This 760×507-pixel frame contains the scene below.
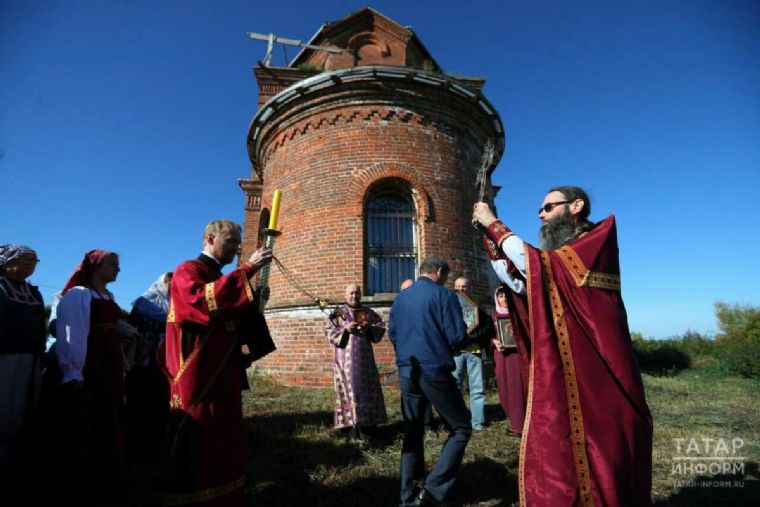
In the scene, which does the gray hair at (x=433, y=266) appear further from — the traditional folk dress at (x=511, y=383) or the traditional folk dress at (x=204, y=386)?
the traditional folk dress at (x=511, y=383)

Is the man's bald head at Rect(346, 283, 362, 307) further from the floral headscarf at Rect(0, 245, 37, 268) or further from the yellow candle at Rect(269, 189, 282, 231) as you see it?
the floral headscarf at Rect(0, 245, 37, 268)

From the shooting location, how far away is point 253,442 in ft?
14.9

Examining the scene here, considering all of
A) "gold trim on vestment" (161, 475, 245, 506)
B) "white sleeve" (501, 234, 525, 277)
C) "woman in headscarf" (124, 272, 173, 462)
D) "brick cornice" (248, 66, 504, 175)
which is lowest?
"gold trim on vestment" (161, 475, 245, 506)

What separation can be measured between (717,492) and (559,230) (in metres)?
2.97

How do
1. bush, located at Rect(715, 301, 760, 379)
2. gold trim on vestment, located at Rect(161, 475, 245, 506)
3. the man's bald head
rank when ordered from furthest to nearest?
1. bush, located at Rect(715, 301, 760, 379)
2. the man's bald head
3. gold trim on vestment, located at Rect(161, 475, 245, 506)

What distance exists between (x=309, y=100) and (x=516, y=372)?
23.1 feet

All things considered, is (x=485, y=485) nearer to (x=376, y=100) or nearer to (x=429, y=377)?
(x=429, y=377)

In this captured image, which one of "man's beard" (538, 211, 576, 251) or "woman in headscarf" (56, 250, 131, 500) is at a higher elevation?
"man's beard" (538, 211, 576, 251)

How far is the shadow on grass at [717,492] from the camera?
10.2 ft

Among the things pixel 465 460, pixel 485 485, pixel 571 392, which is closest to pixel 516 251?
pixel 571 392

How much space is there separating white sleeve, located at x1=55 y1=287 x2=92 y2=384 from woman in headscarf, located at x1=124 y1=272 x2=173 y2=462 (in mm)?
753

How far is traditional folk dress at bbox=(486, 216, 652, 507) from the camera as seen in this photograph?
5.57 ft

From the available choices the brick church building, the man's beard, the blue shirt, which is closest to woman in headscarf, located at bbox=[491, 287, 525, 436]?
the blue shirt

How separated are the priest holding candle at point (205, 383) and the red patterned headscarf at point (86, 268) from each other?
4.67 ft
